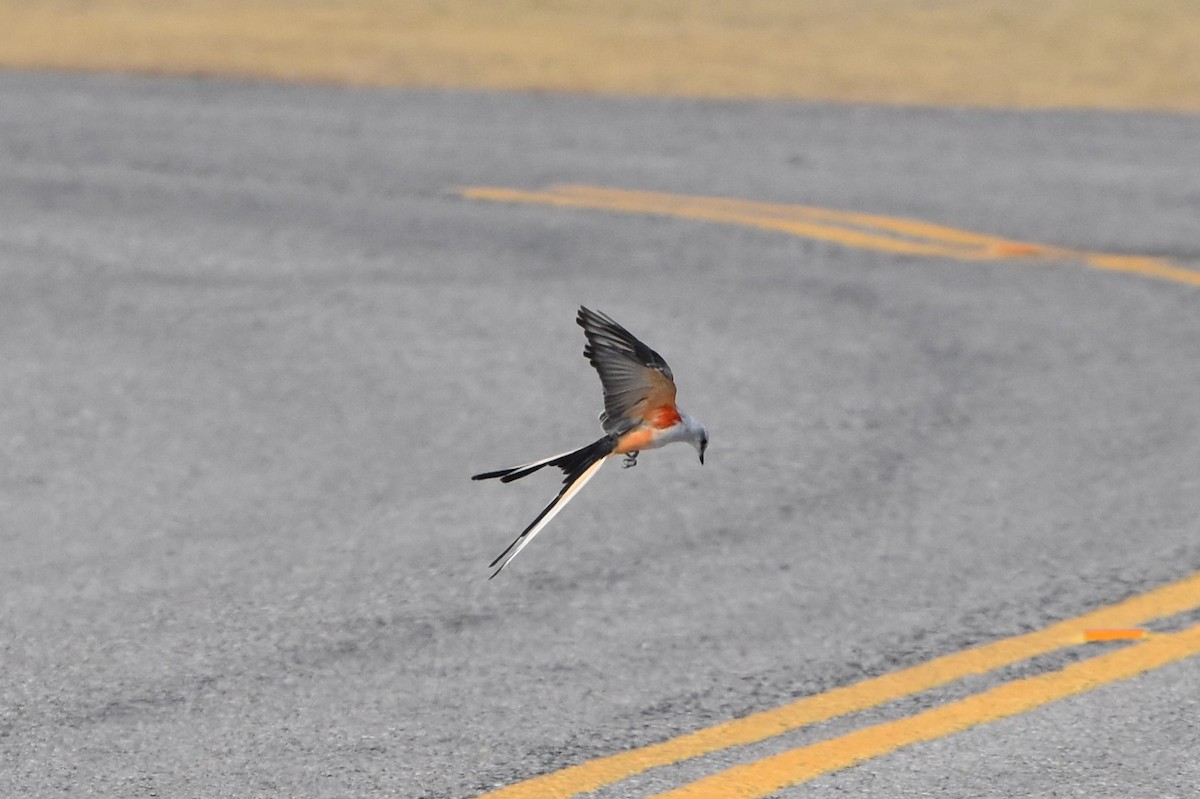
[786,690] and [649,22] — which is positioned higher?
[649,22]

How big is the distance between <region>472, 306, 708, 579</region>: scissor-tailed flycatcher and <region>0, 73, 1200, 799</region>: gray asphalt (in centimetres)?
169

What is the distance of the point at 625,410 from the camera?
2.90m

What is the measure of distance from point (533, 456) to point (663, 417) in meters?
4.16

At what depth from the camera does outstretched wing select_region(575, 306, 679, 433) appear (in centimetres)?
286

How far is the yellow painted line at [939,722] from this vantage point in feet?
14.5

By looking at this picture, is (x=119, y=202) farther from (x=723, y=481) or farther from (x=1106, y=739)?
(x=1106, y=739)

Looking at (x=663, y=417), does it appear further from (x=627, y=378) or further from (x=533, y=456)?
(x=533, y=456)

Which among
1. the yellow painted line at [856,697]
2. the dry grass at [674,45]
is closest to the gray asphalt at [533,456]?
the yellow painted line at [856,697]

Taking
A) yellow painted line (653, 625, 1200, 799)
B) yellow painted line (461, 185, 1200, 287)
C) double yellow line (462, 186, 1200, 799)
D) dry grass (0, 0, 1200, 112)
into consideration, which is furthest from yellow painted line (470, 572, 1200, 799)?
dry grass (0, 0, 1200, 112)

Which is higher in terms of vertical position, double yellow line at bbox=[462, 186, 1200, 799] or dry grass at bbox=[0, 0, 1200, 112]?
dry grass at bbox=[0, 0, 1200, 112]

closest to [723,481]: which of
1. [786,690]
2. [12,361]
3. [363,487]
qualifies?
[363,487]

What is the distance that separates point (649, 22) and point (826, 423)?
449 inches

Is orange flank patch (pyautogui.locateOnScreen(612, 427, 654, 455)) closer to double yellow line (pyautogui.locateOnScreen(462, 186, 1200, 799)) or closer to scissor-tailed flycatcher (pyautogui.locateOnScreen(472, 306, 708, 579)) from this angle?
scissor-tailed flycatcher (pyautogui.locateOnScreen(472, 306, 708, 579))

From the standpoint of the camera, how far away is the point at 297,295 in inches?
367
